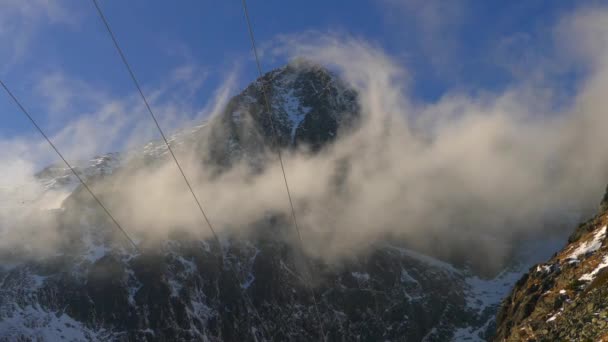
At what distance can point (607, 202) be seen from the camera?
155125 millimetres

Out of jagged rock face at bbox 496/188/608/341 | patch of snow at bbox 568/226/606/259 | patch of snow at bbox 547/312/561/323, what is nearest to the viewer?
jagged rock face at bbox 496/188/608/341

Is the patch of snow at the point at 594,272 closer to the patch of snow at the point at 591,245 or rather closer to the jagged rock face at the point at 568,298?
the jagged rock face at the point at 568,298

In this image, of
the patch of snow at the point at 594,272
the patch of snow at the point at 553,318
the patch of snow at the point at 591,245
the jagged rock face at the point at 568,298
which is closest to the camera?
the jagged rock face at the point at 568,298

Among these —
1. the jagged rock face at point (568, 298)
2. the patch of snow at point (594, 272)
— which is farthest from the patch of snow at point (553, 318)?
the patch of snow at point (594, 272)

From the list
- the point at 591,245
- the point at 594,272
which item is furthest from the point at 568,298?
the point at 591,245

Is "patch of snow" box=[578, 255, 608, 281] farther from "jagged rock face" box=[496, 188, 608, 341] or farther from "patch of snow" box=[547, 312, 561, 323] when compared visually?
"patch of snow" box=[547, 312, 561, 323]

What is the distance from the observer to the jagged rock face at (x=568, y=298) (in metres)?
65.7

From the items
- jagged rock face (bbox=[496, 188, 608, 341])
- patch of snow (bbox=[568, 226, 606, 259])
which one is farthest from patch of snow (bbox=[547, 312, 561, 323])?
patch of snow (bbox=[568, 226, 606, 259])

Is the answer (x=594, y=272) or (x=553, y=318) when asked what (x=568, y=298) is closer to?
(x=594, y=272)

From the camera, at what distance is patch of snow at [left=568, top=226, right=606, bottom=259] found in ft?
385

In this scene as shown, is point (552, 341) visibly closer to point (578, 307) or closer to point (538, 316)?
point (578, 307)

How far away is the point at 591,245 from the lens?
11931cm

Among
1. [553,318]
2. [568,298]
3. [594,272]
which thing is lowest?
[553,318]

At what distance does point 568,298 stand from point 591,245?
30628 millimetres
